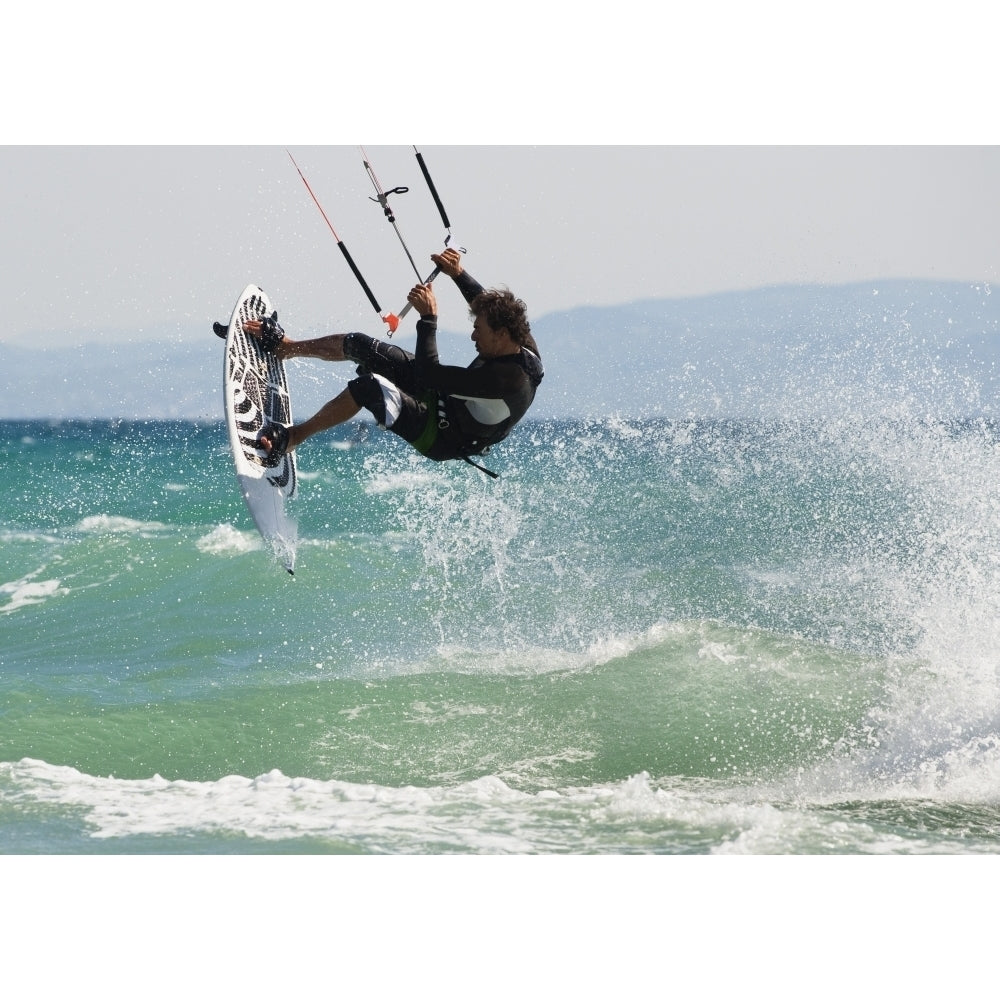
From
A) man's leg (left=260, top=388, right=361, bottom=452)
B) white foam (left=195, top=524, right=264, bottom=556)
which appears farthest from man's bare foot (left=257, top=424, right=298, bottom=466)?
white foam (left=195, top=524, right=264, bottom=556)

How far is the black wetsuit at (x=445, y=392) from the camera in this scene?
13.2 ft

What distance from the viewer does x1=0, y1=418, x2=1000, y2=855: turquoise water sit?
416 cm

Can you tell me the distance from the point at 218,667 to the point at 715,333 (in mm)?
15444

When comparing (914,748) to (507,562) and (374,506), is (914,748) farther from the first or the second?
(374,506)

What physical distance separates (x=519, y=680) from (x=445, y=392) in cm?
241

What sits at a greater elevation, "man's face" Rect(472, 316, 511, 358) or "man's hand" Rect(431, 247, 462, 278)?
"man's hand" Rect(431, 247, 462, 278)

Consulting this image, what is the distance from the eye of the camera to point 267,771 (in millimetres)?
4930

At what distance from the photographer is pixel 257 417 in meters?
4.58

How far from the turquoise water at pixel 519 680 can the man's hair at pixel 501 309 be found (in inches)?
37.8

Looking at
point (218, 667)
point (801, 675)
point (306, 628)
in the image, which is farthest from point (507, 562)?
point (801, 675)

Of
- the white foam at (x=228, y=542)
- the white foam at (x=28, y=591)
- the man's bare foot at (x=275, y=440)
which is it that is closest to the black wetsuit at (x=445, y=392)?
the man's bare foot at (x=275, y=440)

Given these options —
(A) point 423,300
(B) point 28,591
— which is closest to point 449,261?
(A) point 423,300

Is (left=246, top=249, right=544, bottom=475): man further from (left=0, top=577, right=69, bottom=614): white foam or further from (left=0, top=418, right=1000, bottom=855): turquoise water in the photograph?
(left=0, top=577, right=69, bottom=614): white foam

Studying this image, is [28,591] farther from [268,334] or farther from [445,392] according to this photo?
[445,392]
